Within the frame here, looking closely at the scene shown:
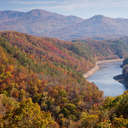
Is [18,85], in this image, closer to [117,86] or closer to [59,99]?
[59,99]

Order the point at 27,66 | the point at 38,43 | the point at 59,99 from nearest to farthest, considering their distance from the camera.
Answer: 1. the point at 59,99
2. the point at 27,66
3. the point at 38,43

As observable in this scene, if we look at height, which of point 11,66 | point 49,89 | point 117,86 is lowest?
point 117,86

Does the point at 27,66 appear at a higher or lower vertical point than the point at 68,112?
higher

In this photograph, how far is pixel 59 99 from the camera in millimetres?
55594

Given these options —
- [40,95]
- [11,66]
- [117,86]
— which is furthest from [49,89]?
[117,86]

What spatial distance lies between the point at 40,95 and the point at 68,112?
11228mm

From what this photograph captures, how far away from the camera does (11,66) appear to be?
7156cm

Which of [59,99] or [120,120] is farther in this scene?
[59,99]

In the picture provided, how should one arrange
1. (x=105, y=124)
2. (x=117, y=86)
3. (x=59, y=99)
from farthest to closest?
1. (x=117, y=86)
2. (x=59, y=99)
3. (x=105, y=124)

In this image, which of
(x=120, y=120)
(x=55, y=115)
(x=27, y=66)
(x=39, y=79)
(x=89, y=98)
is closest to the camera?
(x=120, y=120)

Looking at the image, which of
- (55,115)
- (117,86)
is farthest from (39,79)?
(117,86)

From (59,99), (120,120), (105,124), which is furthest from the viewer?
(59,99)

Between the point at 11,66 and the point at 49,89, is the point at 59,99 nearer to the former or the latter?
the point at 49,89

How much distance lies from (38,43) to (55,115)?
343 feet
